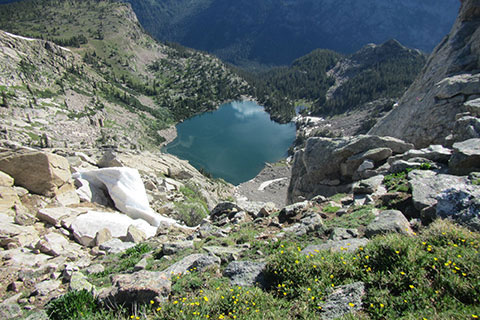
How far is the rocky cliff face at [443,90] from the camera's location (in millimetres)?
18328

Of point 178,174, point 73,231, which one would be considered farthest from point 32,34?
point 73,231

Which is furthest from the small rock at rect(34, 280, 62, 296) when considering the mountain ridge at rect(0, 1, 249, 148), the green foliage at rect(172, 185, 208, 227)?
the mountain ridge at rect(0, 1, 249, 148)

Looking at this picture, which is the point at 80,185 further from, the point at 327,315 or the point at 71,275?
the point at 327,315

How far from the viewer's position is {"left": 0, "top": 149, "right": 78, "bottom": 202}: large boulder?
42.7 ft

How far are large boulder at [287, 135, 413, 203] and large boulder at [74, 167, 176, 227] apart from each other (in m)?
12.0

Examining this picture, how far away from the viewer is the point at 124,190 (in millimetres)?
15734

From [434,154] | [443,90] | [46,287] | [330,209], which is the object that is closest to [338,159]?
[434,154]

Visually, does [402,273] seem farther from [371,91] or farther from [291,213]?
[371,91]

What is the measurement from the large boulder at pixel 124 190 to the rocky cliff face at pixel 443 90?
19417 mm

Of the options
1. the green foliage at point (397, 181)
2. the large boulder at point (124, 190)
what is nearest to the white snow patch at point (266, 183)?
the large boulder at point (124, 190)

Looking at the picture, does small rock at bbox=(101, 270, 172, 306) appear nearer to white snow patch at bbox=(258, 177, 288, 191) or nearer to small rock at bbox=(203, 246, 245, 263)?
small rock at bbox=(203, 246, 245, 263)

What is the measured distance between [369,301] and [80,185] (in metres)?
16.0

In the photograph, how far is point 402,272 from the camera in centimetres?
542

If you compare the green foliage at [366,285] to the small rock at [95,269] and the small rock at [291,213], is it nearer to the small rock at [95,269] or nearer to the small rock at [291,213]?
the small rock at [95,269]
